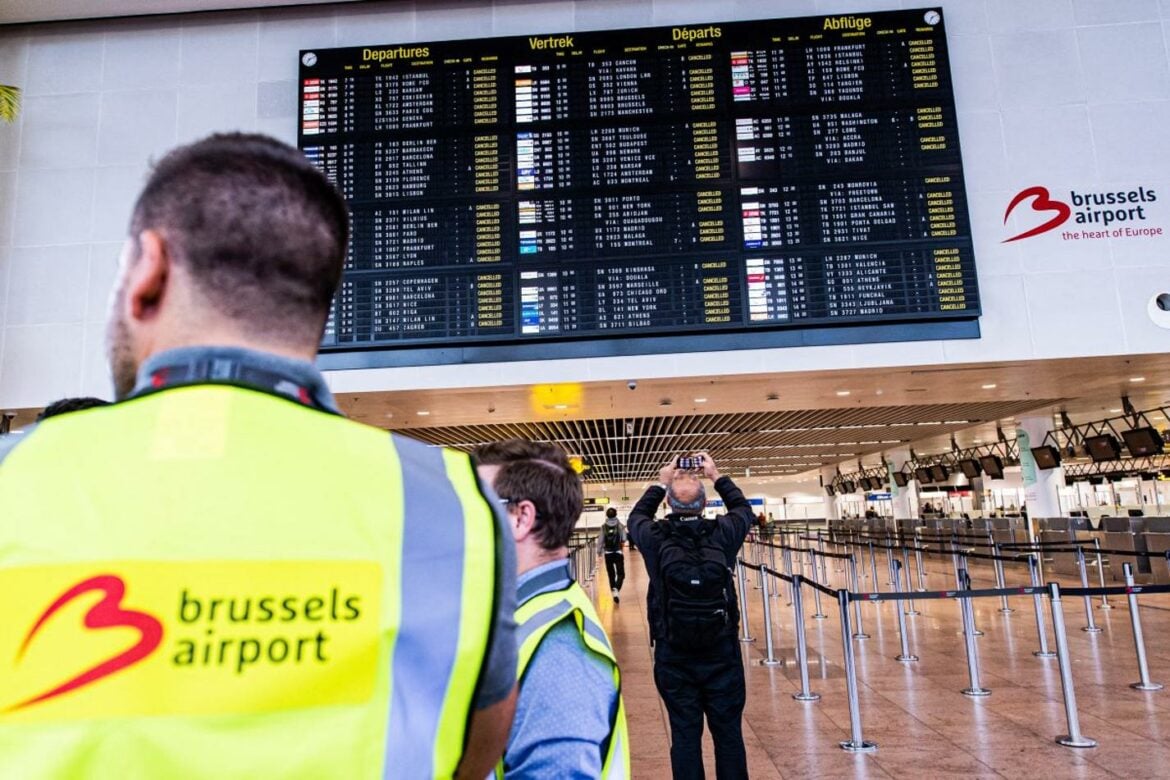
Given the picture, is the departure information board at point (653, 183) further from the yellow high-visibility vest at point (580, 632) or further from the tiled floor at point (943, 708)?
the yellow high-visibility vest at point (580, 632)

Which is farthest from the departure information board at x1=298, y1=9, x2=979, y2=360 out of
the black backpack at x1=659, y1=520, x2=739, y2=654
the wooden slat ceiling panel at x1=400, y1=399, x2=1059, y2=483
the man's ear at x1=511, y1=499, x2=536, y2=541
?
the man's ear at x1=511, y1=499, x2=536, y2=541

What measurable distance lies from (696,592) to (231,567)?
315cm

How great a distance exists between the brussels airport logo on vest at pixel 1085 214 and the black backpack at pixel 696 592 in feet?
17.3

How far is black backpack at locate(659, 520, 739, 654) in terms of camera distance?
352 cm

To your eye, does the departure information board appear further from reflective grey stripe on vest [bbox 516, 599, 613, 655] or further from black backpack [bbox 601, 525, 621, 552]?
black backpack [bbox 601, 525, 621, 552]

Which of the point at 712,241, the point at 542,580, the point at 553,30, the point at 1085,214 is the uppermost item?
the point at 553,30

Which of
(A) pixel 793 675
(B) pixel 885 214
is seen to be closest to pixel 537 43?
(B) pixel 885 214

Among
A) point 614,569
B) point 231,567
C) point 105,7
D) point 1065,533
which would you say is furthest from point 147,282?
point 1065,533

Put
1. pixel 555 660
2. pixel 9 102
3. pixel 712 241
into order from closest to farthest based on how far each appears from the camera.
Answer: pixel 555 660 → pixel 712 241 → pixel 9 102

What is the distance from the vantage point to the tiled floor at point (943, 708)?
14.7ft

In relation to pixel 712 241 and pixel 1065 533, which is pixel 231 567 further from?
pixel 1065 533

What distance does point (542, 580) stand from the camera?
1.73m

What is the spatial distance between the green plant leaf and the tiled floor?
7.93m

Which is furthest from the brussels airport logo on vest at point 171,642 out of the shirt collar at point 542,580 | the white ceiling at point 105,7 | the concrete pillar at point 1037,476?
the concrete pillar at point 1037,476
